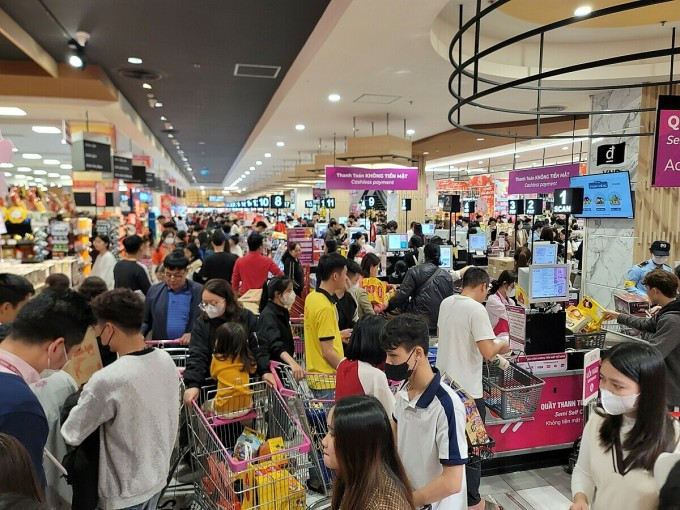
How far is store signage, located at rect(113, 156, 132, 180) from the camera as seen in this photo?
1098 cm

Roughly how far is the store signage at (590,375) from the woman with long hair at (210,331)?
2.08 metres

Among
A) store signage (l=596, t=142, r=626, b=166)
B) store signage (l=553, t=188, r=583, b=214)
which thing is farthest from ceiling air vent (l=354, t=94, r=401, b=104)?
store signage (l=596, t=142, r=626, b=166)

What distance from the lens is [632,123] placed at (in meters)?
7.05

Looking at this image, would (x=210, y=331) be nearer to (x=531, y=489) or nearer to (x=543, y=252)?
(x=531, y=489)

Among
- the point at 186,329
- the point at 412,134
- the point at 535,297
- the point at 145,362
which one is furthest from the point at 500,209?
the point at 145,362

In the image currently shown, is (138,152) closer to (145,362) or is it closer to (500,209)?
(145,362)

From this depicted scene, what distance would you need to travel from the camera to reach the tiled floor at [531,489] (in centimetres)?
368

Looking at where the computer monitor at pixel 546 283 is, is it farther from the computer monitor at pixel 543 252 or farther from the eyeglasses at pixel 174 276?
the eyeglasses at pixel 174 276

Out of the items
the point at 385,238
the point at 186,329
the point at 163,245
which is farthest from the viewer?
the point at 385,238

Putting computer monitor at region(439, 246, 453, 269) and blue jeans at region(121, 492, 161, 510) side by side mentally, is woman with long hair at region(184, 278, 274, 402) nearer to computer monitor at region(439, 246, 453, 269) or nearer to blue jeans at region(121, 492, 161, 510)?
blue jeans at region(121, 492, 161, 510)

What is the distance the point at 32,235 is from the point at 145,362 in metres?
6.09

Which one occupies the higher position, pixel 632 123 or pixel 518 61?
pixel 518 61

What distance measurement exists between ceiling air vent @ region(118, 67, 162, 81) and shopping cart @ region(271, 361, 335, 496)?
6.30 metres

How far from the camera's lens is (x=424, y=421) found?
2.11 m
